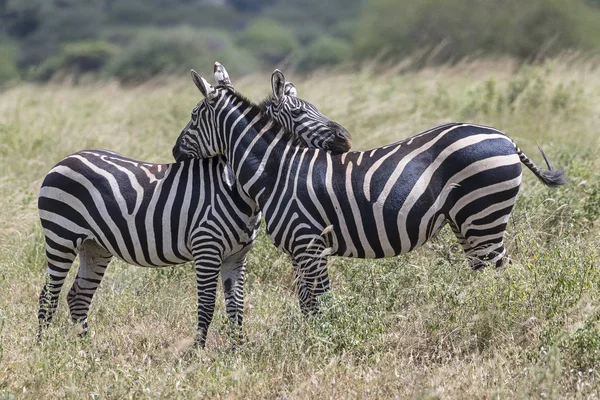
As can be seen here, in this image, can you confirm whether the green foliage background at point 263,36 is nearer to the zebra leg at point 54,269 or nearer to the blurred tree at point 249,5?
the zebra leg at point 54,269

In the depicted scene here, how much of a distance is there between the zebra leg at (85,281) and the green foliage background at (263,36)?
26.5ft

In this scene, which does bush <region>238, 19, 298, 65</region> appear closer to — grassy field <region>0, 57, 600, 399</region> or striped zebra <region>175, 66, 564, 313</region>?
grassy field <region>0, 57, 600, 399</region>

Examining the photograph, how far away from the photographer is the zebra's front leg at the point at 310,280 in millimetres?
6254

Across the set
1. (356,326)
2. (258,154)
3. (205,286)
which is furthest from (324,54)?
(356,326)

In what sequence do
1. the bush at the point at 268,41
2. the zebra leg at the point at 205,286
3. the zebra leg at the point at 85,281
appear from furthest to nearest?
1. the bush at the point at 268,41
2. the zebra leg at the point at 85,281
3. the zebra leg at the point at 205,286

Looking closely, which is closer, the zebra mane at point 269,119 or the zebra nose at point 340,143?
the zebra mane at point 269,119

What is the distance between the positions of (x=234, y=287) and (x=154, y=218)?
794mm

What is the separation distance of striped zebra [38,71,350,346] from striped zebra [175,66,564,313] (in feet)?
1.00

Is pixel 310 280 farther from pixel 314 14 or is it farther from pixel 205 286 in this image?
pixel 314 14

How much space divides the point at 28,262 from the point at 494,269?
447 cm

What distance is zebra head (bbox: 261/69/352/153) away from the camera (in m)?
7.11

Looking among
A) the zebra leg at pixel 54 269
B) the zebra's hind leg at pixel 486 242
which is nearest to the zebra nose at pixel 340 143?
the zebra's hind leg at pixel 486 242

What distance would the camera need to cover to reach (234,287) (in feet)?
22.1

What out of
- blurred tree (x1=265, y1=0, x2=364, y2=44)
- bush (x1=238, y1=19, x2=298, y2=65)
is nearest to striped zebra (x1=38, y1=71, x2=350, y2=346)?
bush (x1=238, y1=19, x2=298, y2=65)
